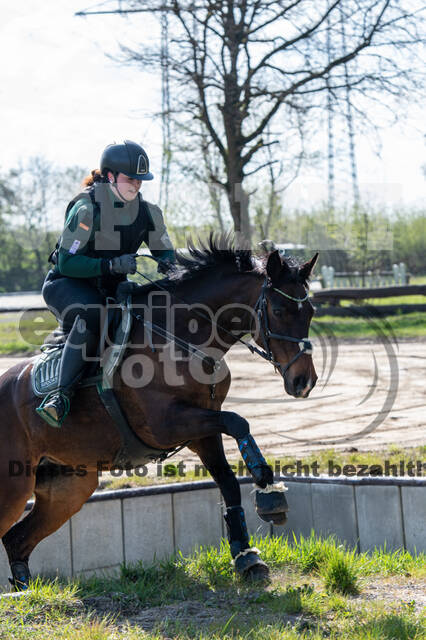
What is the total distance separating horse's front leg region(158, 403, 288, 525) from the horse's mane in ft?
3.00

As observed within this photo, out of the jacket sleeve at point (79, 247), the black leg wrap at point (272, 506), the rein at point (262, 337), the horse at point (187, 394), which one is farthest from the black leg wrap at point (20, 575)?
the jacket sleeve at point (79, 247)

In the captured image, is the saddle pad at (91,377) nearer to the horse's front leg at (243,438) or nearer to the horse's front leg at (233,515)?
the horse's front leg at (243,438)

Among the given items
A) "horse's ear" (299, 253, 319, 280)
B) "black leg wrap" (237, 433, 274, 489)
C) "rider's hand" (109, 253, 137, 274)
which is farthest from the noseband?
"rider's hand" (109, 253, 137, 274)

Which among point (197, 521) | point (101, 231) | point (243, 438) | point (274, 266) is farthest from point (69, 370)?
point (197, 521)

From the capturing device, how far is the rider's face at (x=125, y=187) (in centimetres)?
458

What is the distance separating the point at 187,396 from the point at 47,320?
12842 mm

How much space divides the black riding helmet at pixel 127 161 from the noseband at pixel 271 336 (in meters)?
1.09

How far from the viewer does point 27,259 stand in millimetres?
49188

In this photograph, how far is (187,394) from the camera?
4.28 meters

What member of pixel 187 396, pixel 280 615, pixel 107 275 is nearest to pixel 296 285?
pixel 187 396

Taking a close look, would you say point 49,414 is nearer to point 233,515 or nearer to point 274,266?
point 233,515

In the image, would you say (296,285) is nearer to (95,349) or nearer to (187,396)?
(187,396)

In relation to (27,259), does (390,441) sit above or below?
below

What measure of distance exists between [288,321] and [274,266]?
326 mm
